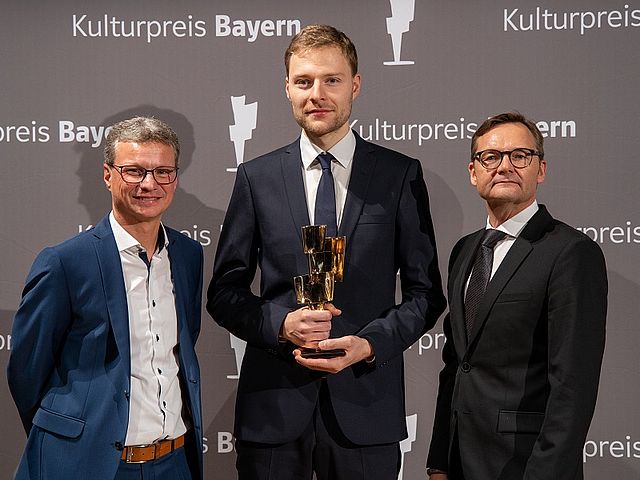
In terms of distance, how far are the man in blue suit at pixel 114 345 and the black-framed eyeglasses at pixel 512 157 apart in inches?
41.5

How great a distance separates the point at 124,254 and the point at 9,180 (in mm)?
1382

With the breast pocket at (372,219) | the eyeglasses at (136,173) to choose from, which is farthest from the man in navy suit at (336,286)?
the eyeglasses at (136,173)

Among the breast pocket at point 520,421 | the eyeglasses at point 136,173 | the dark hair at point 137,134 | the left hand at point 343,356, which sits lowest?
the breast pocket at point 520,421

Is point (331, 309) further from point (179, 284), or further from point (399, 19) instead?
point (399, 19)

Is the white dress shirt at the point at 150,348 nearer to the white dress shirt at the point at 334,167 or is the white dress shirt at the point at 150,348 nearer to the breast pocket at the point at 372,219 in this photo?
the white dress shirt at the point at 334,167

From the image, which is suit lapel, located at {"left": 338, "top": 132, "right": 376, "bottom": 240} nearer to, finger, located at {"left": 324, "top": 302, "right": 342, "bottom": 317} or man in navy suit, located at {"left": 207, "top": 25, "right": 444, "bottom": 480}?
man in navy suit, located at {"left": 207, "top": 25, "right": 444, "bottom": 480}

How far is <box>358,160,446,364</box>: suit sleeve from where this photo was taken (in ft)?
8.78

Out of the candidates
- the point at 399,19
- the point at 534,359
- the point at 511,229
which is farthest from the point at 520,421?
the point at 399,19

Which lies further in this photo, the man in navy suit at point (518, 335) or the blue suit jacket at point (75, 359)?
the blue suit jacket at point (75, 359)

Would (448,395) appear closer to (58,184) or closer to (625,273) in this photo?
(625,273)

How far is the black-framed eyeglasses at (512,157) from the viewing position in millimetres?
2576

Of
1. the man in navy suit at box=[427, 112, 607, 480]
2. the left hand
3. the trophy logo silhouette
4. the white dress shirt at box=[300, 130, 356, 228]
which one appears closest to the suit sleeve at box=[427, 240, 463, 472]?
the man in navy suit at box=[427, 112, 607, 480]

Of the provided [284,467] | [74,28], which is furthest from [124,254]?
[74,28]

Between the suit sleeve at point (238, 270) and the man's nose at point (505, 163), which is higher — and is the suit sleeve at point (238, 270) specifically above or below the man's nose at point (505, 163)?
below
